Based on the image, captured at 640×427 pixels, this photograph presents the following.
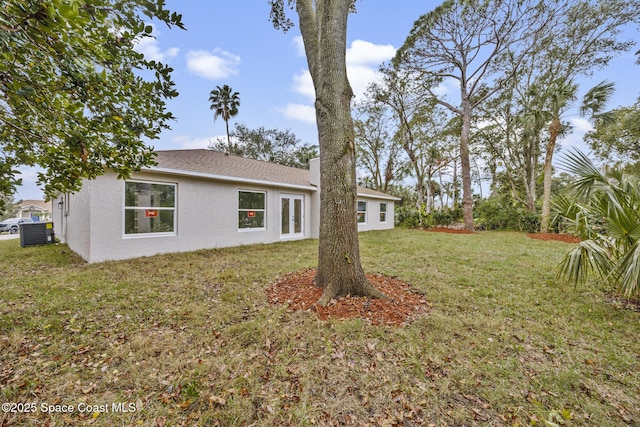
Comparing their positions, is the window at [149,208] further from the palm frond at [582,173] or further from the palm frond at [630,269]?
the palm frond at [630,269]

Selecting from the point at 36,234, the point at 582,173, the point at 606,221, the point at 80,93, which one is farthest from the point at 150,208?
the point at 606,221

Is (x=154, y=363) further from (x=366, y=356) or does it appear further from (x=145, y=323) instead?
(x=366, y=356)

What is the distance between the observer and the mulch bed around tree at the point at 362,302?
10.7 ft

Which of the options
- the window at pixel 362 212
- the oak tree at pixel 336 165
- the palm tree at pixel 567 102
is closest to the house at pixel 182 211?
the window at pixel 362 212

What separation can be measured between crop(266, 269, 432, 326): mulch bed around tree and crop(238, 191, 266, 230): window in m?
5.11

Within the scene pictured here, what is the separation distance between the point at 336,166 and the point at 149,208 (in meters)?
6.20

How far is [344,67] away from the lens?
152 inches

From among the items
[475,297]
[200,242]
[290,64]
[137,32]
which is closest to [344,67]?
[137,32]

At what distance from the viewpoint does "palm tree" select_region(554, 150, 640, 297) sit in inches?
125

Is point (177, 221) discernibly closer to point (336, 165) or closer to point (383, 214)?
point (336, 165)

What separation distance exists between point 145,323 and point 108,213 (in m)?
4.69

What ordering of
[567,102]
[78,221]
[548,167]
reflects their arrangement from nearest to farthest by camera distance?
[78,221]
[567,102]
[548,167]

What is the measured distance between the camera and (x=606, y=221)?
142 inches

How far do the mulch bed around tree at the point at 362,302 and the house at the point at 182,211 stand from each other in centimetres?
450
